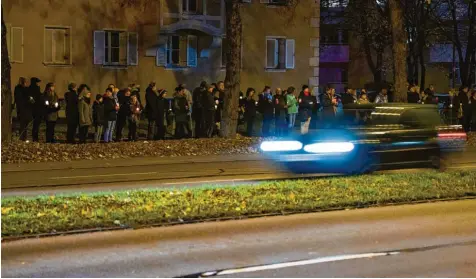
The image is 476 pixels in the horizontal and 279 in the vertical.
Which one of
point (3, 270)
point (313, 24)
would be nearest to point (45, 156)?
point (3, 270)

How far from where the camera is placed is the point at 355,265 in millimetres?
8312

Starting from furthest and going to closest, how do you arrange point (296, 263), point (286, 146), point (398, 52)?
1. point (398, 52)
2. point (286, 146)
3. point (296, 263)

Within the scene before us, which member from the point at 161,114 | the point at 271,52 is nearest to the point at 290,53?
the point at 271,52

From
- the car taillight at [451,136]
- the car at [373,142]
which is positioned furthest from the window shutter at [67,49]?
the car taillight at [451,136]

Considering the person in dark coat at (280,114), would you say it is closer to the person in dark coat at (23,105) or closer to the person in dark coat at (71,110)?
the person in dark coat at (71,110)

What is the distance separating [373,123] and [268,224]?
5.42 m

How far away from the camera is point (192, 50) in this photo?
33781 millimetres

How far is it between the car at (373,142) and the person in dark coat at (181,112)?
928cm

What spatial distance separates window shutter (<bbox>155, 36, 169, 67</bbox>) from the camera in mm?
32844

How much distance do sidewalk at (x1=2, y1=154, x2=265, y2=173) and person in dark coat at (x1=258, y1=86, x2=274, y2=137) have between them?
4466mm

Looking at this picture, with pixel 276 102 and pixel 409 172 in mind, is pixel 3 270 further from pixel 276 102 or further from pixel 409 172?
pixel 276 102

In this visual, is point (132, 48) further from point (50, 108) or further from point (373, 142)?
point (373, 142)

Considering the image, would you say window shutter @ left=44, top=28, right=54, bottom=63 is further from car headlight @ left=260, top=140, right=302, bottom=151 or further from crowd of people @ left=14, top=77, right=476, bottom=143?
car headlight @ left=260, top=140, right=302, bottom=151

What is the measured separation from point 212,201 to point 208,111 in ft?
43.6
